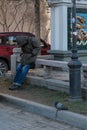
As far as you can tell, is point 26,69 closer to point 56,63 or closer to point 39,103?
point 56,63

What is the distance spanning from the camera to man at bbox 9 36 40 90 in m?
12.0

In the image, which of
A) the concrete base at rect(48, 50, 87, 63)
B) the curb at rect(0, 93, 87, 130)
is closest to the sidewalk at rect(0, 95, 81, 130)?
the curb at rect(0, 93, 87, 130)

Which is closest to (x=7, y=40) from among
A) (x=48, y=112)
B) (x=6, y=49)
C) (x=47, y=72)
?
(x=6, y=49)

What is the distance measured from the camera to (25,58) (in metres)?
12.0

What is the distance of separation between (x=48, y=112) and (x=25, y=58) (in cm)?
306

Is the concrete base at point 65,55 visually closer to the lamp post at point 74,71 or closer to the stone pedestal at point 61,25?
the stone pedestal at point 61,25

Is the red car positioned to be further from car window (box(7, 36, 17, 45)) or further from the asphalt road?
the asphalt road

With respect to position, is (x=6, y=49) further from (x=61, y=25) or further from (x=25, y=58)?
(x=25, y=58)

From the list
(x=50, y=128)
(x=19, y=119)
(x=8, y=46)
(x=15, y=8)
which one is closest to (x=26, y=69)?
(x=19, y=119)

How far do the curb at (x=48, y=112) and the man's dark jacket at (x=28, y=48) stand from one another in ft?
4.43

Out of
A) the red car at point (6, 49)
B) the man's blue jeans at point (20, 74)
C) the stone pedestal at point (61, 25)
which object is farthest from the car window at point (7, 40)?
the man's blue jeans at point (20, 74)

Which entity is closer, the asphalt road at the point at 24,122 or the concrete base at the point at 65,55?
the asphalt road at the point at 24,122

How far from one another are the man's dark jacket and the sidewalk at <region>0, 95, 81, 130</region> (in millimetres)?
1406

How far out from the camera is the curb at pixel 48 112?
825 cm
